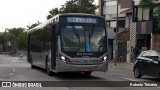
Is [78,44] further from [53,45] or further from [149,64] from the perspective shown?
[149,64]

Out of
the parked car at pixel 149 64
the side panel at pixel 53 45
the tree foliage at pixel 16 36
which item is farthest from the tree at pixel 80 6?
the tree foliage at pixel 16 36

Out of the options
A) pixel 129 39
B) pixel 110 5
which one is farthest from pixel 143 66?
pixel 110 5

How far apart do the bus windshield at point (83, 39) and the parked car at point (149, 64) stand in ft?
7.36

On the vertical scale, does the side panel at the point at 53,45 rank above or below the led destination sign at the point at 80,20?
below

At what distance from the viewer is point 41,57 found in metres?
26.5

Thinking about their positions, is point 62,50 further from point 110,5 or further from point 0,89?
point 110,5

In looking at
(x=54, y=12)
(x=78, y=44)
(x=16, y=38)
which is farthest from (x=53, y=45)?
(x=16, y=38)

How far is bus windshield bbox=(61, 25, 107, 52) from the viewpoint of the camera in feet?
68.4

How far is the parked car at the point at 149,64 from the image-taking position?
20.5 meters

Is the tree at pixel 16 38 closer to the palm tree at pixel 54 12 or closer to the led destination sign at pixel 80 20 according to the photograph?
the palm tree at pixel 54 12

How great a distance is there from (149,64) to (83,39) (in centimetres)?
341

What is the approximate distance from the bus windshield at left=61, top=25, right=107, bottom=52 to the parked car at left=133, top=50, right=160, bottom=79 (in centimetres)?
224

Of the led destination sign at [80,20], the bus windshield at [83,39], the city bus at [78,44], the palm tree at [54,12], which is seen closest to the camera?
the city bus at [78,44]

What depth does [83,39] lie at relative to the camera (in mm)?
20938
